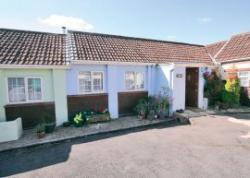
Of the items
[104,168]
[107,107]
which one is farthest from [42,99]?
[104,168]

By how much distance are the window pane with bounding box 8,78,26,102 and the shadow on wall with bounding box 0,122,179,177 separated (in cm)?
281

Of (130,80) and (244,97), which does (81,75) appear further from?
(244,97)

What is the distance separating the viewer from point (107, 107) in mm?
10148

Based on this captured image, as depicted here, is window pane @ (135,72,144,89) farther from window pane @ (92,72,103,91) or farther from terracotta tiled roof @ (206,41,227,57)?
terracotta tiled roof @ (206,41,227,57)

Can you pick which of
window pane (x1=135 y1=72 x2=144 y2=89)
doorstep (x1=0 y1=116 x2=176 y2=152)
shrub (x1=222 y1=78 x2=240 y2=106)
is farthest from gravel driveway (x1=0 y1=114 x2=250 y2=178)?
shrub (x1=222 y1=78 x2=240 y2=106)

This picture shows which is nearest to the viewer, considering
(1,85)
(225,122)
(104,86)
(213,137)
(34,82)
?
(213,137)

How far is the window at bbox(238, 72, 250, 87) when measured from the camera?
12595 millimetres

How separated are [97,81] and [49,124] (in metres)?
3.37

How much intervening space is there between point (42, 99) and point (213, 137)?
8.00 m

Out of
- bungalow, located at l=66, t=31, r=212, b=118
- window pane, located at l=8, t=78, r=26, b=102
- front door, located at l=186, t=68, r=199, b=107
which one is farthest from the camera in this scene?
front door, located at l=186, t=68, r=199, b=107

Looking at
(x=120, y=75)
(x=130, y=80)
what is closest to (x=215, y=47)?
(x=130, y=80)

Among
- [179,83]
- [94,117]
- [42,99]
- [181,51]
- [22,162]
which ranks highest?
[181,51]

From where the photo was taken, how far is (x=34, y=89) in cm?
847

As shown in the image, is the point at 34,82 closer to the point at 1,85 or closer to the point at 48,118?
the point at 1,85
